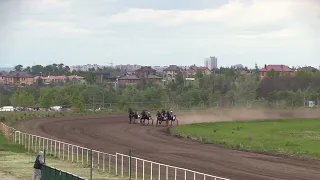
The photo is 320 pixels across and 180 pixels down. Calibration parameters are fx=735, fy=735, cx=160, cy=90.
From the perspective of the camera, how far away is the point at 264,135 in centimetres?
5928

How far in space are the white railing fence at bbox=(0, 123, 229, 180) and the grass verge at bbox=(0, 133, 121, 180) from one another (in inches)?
27.4

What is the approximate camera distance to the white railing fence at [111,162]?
104 ft

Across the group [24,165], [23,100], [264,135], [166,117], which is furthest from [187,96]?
[24,165]

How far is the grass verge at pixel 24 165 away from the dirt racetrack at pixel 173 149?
536cm

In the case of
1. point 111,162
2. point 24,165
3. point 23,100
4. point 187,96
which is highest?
point 187,96

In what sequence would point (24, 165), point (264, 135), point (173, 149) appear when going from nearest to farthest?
point (24, 165) < point (173, 149) < point (264, 135)

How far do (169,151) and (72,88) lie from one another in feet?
324

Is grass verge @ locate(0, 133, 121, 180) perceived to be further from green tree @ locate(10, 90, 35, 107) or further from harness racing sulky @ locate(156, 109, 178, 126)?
green tree @ locate(10, 90, 35, 107)

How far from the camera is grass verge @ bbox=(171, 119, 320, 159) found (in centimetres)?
4716

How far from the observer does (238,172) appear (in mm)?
35125

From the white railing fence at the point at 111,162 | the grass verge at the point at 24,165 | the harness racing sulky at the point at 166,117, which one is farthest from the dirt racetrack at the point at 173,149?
the grass verge at the point at 24,165

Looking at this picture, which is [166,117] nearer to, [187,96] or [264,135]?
[264,135]

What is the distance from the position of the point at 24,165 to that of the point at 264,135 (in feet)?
85.3

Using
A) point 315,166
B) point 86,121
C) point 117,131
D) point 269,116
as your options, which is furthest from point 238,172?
point 269,116
